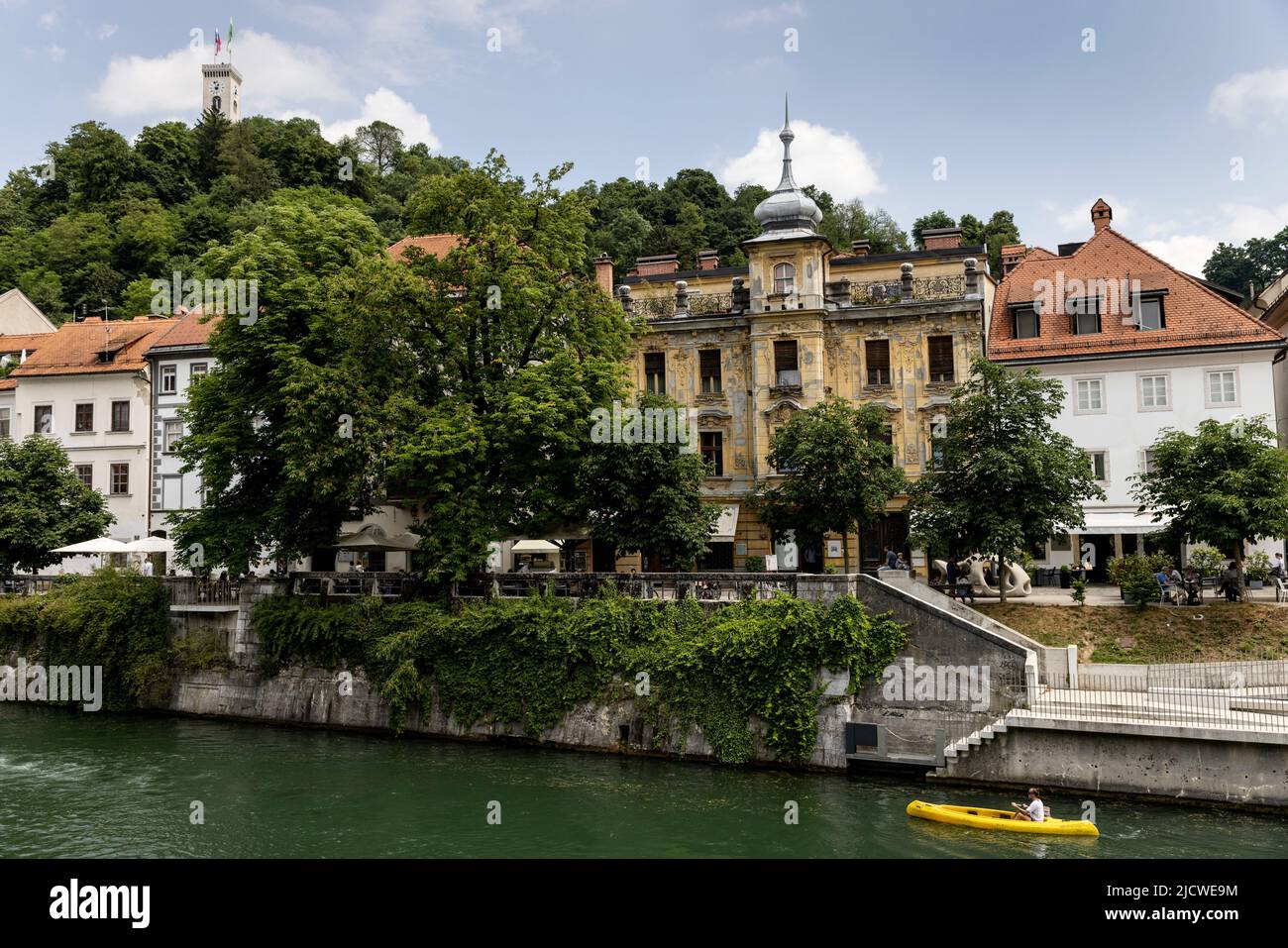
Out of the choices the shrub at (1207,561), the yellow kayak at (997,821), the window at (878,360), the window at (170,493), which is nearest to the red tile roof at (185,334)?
the window at (170,493)

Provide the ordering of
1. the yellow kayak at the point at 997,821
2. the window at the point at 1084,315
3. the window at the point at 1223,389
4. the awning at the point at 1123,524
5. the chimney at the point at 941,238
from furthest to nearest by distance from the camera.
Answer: the chimney at the point at 941,238 < the window at the point at 1084,315 < the window at the point at 1223,389 < the awning at the point at 1123,524 < the yellow kayak at the point at 997,821

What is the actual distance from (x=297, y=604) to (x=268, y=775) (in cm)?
822

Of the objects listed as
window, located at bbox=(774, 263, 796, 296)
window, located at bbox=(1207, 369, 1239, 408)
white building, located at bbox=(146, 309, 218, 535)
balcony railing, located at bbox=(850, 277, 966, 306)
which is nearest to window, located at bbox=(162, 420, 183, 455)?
white building, located at bbox=(146, 309, 218, 535)

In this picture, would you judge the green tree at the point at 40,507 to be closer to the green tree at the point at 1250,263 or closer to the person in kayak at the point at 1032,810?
the person in kayak at the point at 1032,810

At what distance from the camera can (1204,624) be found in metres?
30.5

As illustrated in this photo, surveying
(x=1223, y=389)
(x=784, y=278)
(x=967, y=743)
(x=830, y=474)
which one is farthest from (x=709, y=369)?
(x=967, y=743)

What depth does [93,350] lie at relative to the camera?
54.0 meters

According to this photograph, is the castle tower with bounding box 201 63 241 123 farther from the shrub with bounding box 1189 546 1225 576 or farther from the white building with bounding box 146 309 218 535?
the shrub with bounding box 1189 546 1225 576

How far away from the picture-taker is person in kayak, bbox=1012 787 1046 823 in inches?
870

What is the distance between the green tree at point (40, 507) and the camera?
4384 centimetres

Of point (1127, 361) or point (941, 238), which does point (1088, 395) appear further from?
point (941, 238)

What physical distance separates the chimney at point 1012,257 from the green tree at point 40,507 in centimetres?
4336
